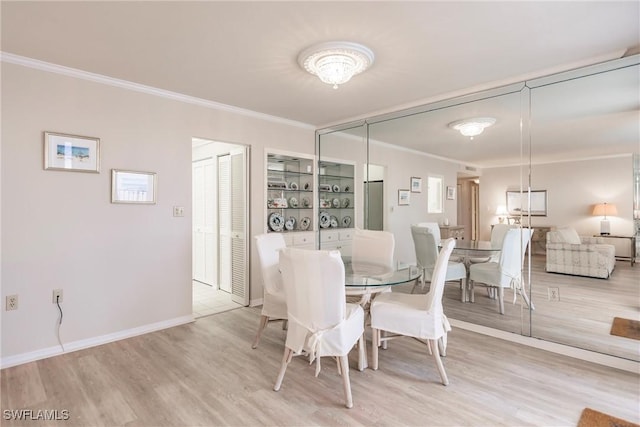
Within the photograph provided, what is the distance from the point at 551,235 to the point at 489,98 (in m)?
1.44

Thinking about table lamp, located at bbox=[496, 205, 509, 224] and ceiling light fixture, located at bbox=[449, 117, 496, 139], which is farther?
ceiling light fixture, located at bbox=[449, 117, 496, 139]

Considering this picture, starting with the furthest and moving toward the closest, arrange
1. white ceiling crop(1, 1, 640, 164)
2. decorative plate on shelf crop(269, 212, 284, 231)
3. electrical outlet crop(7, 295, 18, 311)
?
decorative plate on shelf crop(269, 212, 284, 231) < electrical outlet crop(7, 295, 18, 311) < white ceiling crop(1, 1, 640, 164)

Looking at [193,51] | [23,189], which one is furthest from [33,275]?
[193,51]

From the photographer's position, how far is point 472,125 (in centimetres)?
353

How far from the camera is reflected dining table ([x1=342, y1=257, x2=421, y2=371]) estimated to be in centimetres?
236

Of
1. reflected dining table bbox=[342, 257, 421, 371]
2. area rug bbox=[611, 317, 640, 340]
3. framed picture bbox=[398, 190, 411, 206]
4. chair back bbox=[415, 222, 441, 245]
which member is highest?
framed picture bbox=[398, 190, 411, 206]

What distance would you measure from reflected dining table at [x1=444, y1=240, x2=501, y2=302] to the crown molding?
2824mm

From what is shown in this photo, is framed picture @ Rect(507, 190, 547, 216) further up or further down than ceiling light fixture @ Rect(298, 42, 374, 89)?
further down

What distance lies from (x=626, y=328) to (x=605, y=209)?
3.16 feet

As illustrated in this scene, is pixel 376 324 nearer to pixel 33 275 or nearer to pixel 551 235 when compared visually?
pixel 551 235

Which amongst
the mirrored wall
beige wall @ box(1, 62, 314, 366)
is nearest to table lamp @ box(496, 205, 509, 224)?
the mirrored wall

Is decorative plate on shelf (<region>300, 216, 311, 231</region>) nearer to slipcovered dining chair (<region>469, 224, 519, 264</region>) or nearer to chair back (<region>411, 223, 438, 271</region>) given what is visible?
chair back (<region>411, 223, 438, 271</region>)

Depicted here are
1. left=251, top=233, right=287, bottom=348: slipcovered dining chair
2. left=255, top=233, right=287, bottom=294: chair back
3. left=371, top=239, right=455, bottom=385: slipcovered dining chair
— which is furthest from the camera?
left=255, top=233, right=287, bottom=294: chair back

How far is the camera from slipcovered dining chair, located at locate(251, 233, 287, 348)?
2.78 m
